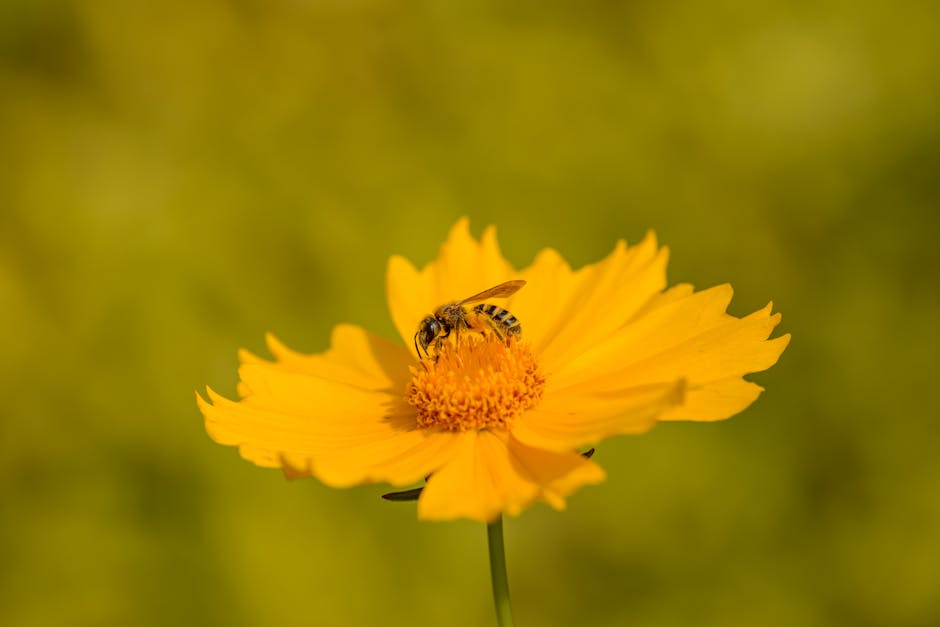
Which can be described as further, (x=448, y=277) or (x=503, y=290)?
(x=448, y=277)

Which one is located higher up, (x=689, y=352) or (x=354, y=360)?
(x=354, y=360)

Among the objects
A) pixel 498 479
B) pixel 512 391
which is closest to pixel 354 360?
pixel 512 391

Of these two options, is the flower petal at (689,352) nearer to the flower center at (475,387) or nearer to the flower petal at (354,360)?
the flower center at (475,387)

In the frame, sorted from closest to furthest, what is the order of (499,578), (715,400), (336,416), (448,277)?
(499,578), (715,400), (336,416), (448,277)

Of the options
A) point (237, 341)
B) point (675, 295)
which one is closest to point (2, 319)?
point (237, 341)

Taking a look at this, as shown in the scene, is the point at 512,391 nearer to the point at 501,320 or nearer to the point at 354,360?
the point at 501,320

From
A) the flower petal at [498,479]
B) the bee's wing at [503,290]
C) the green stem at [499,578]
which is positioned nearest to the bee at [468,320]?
the bee's wing at [503,290]

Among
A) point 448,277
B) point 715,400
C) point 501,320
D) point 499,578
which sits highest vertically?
point 448,277

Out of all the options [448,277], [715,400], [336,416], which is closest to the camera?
[715,400]
